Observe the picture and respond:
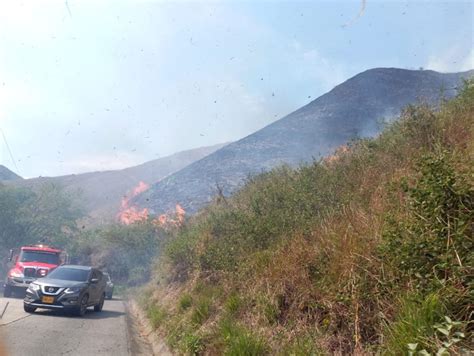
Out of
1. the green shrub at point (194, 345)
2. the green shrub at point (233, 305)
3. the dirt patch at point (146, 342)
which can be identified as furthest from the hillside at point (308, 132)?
the green shrub at point (194, 345)

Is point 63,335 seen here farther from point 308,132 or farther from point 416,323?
point 308,132

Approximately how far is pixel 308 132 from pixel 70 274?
2600 centimetres

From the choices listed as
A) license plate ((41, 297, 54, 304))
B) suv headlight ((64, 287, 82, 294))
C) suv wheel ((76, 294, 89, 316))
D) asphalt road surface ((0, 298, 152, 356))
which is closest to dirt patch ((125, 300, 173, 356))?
asphalt road surface ((0, 298, 152, 356))

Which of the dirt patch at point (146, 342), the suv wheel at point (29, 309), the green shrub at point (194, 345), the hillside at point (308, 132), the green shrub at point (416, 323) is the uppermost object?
the hillside at point (308, 132)

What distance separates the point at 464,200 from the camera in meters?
4.71

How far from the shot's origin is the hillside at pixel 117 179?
80.8 metres

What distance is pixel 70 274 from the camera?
1537 cm

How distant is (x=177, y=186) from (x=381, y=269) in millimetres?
38689

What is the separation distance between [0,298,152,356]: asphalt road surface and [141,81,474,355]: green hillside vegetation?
40.0 inches

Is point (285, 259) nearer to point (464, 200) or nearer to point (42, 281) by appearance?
point (464, 200)

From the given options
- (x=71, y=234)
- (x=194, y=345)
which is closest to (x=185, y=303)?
(x=194, y=345)

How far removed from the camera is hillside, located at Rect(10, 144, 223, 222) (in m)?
80.8

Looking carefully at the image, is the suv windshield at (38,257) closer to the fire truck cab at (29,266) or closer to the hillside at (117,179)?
the fire truck cab at (29,266)

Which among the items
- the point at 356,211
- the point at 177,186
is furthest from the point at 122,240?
the point at 356,211
